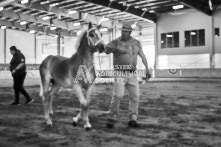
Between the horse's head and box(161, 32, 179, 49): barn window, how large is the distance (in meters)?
29.6

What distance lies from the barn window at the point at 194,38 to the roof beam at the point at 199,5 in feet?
7.19

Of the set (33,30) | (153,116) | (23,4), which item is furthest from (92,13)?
(153,116)

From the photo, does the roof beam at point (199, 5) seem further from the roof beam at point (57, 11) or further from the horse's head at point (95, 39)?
the horse's head at point (95, 39)

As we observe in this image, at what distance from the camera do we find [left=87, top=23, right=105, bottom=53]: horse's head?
4957 millimetres

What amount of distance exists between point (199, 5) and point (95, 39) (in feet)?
85.7

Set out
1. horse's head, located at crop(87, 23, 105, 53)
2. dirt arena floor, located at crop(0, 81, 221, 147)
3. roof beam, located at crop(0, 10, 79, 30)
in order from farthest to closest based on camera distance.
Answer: roof beam, located at crop(0, 10, 79, 30)
horse's head, located at crop(87, 23, 105, 53)
dirt arena floor, located at crop(0, 81, 221, 147)

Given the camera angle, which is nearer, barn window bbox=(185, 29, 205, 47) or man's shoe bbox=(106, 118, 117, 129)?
man's shoe bbox=(106, 118, 117, 129)

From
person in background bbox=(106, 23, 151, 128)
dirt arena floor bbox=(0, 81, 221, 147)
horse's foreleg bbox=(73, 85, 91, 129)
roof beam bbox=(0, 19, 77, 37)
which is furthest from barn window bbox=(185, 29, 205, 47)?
horse's foreleg bbox=(73, 85, 91, 129)

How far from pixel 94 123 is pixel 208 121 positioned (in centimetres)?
236

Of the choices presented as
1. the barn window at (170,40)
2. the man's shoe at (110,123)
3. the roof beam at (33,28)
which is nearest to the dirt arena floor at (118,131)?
the man's shoe at (110,123)

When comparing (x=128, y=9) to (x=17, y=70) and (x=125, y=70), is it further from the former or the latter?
(x=125, y=70)

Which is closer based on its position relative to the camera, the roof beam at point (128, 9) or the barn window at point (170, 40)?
the roof beam at point (128, 9)

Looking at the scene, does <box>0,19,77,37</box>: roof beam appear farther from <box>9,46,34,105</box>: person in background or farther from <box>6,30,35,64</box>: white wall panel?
<box>9,46,34,105</box>: person in background

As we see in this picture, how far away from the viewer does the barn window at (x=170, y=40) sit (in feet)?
110
